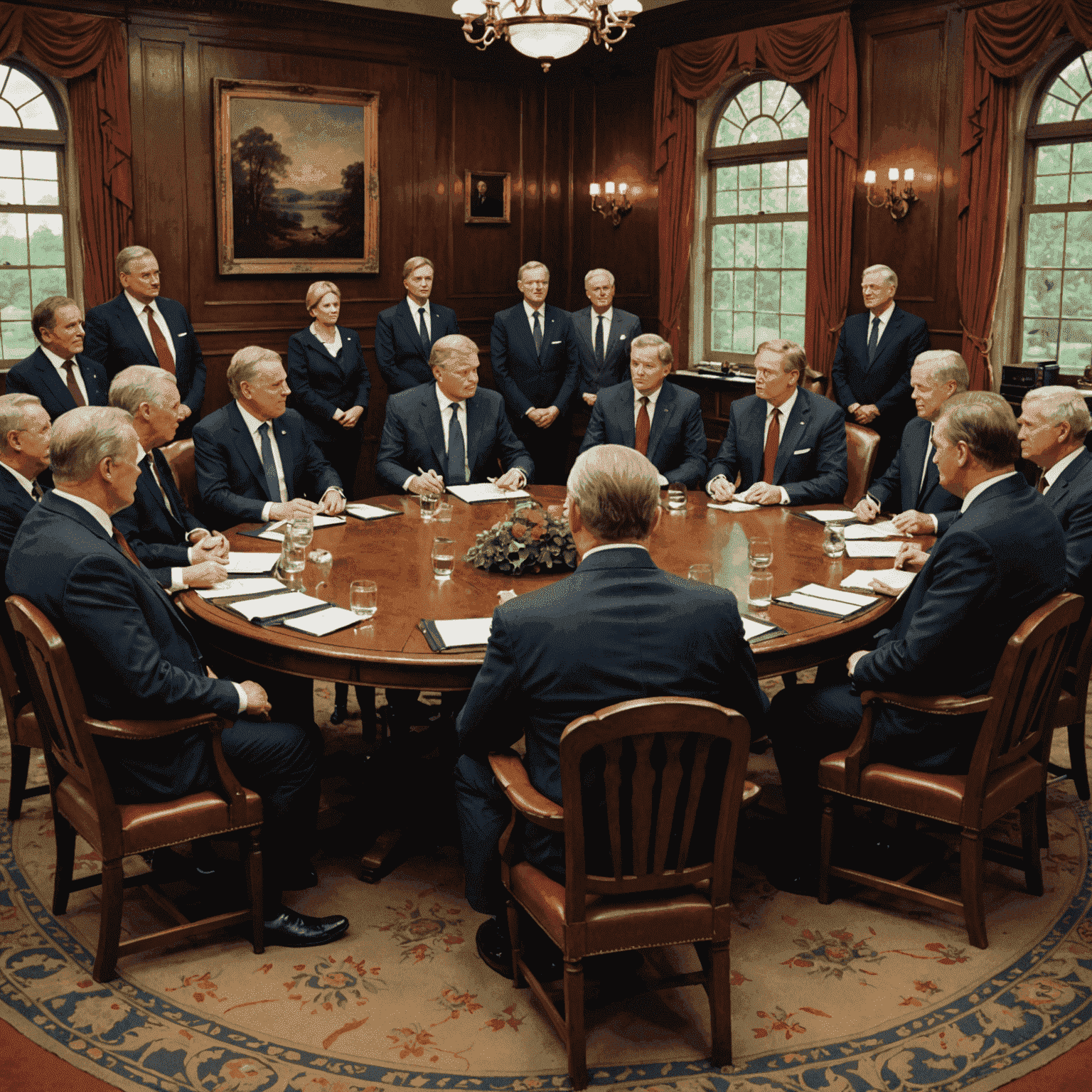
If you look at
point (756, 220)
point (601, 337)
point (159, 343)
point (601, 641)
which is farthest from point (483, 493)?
point (756, 220)

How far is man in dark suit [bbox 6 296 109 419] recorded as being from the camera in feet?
20.2

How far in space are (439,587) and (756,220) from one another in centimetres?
627

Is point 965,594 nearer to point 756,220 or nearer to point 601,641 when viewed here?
point 601,641

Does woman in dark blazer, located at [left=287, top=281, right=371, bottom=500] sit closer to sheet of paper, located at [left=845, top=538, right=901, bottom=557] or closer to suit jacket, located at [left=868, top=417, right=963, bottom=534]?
suit jacket, located at [left=868, top=417, right=963, bottom=534]

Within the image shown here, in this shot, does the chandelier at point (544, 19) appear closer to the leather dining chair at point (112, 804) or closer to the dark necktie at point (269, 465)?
the dark necktie at point (269, 465)

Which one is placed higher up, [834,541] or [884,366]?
[884,366]

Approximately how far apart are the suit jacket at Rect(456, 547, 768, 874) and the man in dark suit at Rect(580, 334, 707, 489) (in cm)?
301

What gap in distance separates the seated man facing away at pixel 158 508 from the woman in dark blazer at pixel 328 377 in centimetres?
326

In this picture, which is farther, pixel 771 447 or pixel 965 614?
pixel 771 447

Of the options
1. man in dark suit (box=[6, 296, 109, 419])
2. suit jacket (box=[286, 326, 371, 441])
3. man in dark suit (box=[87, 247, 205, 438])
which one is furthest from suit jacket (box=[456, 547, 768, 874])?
suit jacket (box=[286, 326, 371, 441])

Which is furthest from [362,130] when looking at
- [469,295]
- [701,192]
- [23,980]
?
[23,980]

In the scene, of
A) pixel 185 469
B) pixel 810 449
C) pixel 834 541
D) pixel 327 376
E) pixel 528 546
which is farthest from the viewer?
pixel 327 376

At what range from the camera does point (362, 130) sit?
9.09 metres

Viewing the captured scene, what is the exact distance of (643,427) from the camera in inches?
226
